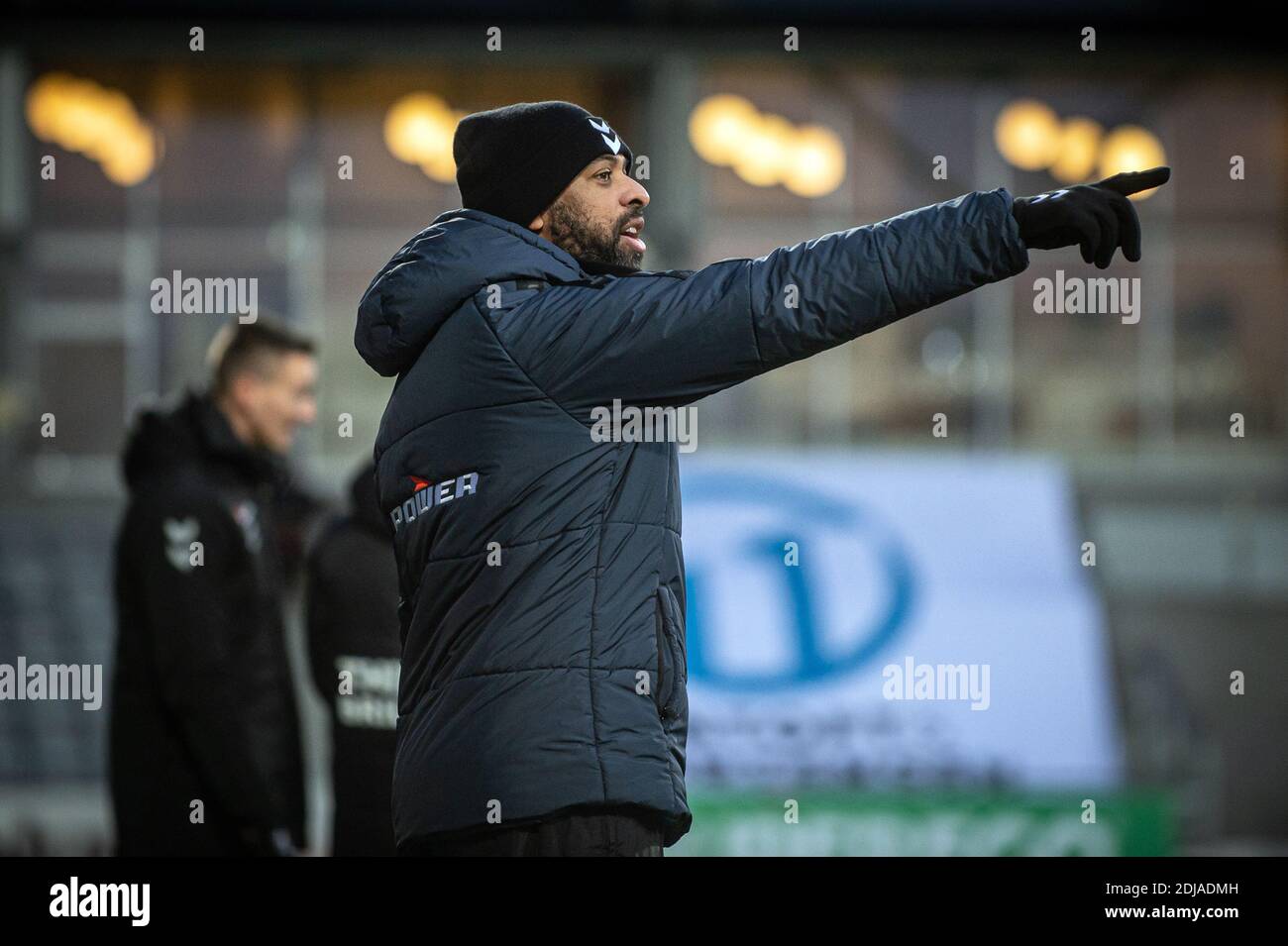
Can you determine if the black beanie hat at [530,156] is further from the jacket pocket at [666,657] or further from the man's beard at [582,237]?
the jacket pocket at [666,657]

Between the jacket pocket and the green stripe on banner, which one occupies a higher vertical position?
the jacket pocket

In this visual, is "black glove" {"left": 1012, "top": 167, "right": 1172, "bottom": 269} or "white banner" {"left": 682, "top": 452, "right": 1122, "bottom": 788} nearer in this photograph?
"black glove" {"left": 1012, "top": 167, "right": 1172, "bottom": 269}

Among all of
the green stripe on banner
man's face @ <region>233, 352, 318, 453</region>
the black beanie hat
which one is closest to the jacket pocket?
the black beanie hat

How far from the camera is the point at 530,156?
2.87 metres

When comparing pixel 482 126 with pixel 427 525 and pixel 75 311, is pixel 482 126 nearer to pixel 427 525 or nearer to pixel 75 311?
pixel 427 525

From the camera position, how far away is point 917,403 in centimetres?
1440

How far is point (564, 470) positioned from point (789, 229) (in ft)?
39.2

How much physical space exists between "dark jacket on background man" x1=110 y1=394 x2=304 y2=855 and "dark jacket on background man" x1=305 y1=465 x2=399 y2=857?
0.47 feet

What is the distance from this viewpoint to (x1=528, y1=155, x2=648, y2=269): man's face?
2.90 m

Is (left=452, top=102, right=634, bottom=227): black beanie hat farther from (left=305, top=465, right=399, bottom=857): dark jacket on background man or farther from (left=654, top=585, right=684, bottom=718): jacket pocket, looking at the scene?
(left=305, top=465, right=399, bottom=857): dark jacket on background man

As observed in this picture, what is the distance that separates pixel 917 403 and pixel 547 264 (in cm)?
1192

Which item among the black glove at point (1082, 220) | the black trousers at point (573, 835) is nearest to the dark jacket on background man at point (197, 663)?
the black trousers at point (573, 835)

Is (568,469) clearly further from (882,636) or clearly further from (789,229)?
(789,229)
